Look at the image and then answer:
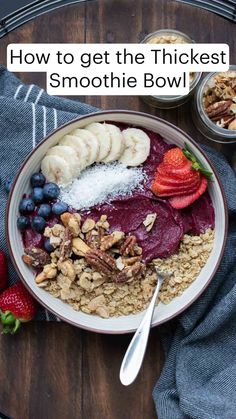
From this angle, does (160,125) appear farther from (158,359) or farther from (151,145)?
(158,359)

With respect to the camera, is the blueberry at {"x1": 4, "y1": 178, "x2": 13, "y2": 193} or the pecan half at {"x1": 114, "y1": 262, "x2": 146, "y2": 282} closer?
the pecan half at {"x1": 114, "y1": 262, "x2": 146, "y2": 282}

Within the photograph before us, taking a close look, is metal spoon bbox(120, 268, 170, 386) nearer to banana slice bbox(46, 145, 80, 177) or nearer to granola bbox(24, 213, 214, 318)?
granola bbox(24, 213, 214, 318)

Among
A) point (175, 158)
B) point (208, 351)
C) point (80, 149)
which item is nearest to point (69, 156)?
point (80, 149)

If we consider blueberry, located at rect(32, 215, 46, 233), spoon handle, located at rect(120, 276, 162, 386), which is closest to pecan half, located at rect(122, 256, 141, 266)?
spoon handle, located at rect(120, 276, 162, 386)

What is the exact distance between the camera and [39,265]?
169 cm

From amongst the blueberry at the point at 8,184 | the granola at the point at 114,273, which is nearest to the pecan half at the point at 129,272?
the granola at the point at 114,273

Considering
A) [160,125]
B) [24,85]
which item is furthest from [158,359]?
[24,85]

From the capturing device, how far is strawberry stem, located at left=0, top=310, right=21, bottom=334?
170cm

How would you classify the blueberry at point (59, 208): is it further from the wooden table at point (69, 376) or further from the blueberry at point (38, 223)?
the wooden table at point (69, 376)

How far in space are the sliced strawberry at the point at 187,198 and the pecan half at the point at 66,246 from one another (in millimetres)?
271

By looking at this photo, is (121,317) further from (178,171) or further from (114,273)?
(178,171)

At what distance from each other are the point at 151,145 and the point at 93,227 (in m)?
0.26

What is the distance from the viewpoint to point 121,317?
1.71 m

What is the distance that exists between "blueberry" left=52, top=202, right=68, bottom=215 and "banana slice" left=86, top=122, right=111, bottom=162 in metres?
0.15
